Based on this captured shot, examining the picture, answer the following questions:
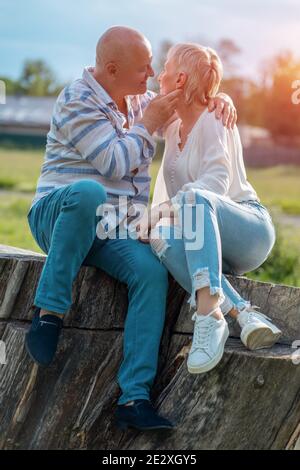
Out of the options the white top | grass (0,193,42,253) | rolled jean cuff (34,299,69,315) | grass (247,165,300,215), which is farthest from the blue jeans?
grass (247,165,300,215)

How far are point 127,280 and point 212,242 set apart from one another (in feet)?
1.23

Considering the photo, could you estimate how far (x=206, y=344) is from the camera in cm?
297

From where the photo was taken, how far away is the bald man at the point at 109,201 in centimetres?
310

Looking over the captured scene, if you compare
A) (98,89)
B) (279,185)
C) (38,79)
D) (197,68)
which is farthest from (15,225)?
(38,79)

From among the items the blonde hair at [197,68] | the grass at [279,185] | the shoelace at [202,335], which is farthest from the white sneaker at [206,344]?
the grass at [279,185]

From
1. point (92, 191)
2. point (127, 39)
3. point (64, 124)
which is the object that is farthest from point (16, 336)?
point (127, 39)

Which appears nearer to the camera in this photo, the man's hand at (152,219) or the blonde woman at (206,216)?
the blonde woman at (206,216)

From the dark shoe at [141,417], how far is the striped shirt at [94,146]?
30.4 inches

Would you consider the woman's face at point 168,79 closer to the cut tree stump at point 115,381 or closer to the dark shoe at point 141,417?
the cut tree stump at point 115,381

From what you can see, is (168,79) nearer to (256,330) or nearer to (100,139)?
(100,139)

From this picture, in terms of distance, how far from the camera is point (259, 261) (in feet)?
11.2

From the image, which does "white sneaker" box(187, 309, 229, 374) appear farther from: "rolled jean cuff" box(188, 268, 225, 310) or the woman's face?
the woman's face

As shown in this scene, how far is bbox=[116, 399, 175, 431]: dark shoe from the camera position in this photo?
9.73 ft
